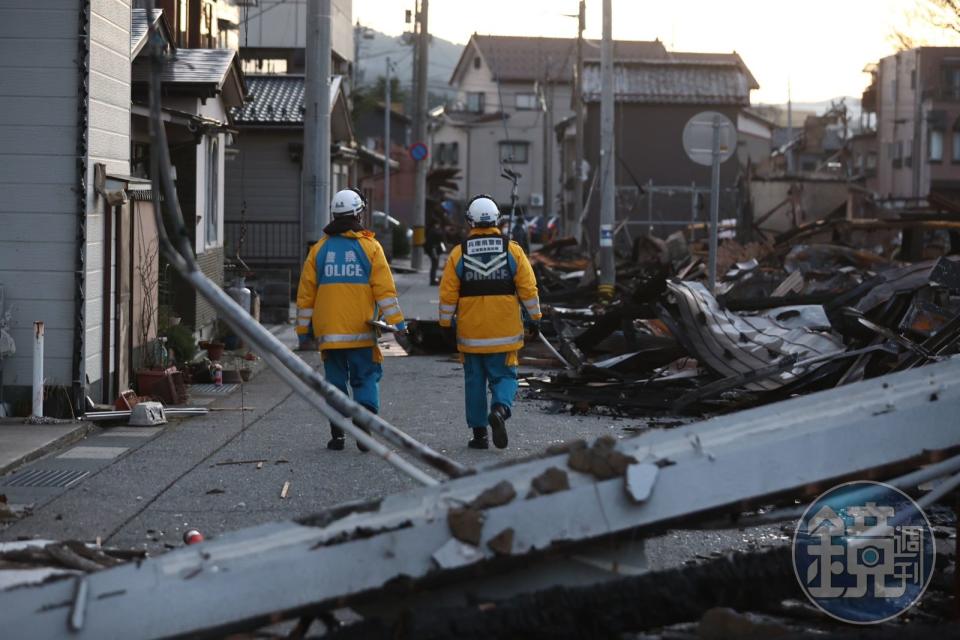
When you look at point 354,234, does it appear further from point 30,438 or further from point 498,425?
point 30,438

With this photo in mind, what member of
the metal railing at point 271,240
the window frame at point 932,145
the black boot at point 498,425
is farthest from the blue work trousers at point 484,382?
the window frame at point 932,145

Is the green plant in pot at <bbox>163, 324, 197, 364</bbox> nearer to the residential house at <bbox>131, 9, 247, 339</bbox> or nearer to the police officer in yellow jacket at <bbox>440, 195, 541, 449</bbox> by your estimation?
the residential house at <bbox>131, 9, 247, 339</bbox>

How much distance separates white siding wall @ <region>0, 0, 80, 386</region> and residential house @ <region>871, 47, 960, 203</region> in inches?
2021

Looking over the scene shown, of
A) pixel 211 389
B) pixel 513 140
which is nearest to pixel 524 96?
pixel 513 140

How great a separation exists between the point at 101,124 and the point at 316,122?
7.29m

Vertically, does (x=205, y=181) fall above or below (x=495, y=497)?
above

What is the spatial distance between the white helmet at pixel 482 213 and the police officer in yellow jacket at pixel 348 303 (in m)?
0.80

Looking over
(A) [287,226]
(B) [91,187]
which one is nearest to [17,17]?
(B) [91,187]

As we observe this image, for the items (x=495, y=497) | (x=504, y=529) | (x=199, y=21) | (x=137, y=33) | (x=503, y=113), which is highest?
(x=503, y=113)

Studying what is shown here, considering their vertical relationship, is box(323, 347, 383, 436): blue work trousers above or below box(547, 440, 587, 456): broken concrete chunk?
below

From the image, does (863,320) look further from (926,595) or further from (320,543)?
(320,543)

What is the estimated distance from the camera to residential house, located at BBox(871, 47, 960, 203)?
206 feet

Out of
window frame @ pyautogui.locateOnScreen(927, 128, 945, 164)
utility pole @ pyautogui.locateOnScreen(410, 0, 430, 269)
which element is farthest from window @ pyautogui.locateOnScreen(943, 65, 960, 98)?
utility pole @ pyautogui.locateOnScreen(410, 0, 430, 269)

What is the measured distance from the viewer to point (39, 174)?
1119 cm
